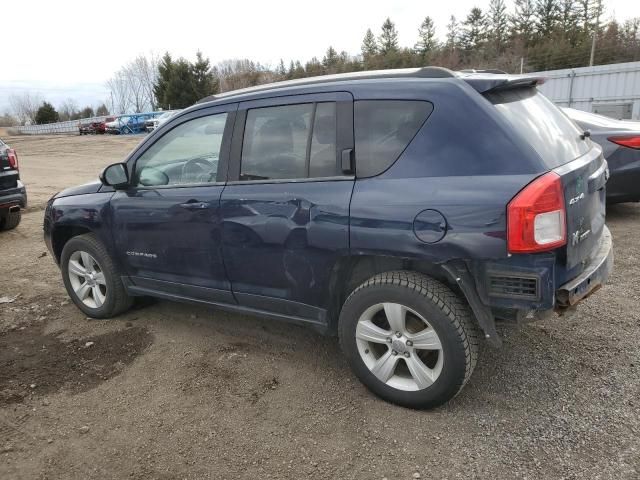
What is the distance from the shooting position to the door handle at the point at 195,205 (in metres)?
3.56

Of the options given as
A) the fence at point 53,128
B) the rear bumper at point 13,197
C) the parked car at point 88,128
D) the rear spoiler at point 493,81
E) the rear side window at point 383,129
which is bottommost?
the fence at point 53,128

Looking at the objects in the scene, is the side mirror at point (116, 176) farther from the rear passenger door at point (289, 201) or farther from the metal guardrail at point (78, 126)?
the metal guardrail at point (78, 126)

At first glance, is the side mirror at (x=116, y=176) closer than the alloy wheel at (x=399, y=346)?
No

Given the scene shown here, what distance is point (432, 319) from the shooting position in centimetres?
280

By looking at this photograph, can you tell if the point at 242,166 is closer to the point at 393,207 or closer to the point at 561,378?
the point at 393,207

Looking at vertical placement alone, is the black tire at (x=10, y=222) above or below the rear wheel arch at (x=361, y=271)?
below

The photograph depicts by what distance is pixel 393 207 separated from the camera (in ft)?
9.21

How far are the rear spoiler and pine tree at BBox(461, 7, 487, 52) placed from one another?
65.8 meters

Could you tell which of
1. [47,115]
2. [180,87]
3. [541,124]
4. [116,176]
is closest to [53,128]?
[47,115]

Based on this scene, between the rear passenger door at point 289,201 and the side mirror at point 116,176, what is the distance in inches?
39.8

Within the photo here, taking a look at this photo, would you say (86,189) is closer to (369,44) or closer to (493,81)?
(493,81)

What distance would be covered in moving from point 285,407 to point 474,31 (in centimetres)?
6975

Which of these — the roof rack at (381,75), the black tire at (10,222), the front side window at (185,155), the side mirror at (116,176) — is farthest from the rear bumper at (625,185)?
the black tire at (10,222)

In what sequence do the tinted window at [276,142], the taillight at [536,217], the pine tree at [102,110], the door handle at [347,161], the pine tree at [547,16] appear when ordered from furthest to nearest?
1. the pine tree at [102,110]
2. the pine tree at [547,16]
3. the tinted window at [276,142]
4. the door handle at [347,161]
5. the taillight at [536,217]
